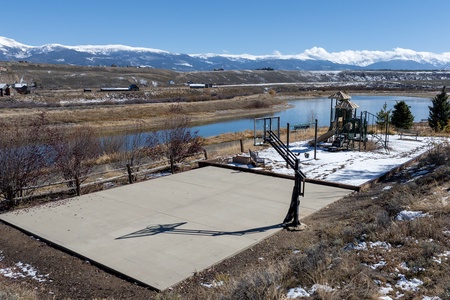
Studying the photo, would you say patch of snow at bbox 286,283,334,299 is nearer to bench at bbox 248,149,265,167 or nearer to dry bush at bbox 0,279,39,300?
dry bush at bbox 0,279,39,300

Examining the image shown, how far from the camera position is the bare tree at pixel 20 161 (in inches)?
504

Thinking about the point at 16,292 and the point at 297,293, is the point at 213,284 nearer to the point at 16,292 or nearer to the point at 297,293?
the point at 297,293

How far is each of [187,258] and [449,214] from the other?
568cm

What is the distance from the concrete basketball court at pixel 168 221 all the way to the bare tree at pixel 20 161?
1.12 m

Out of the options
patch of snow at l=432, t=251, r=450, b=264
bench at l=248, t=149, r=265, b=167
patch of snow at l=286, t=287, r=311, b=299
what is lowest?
bench at l=248, t=149, r=265, b=167

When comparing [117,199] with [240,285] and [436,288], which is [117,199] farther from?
[436,288]

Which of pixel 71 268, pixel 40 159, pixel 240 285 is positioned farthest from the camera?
pixel 40 159

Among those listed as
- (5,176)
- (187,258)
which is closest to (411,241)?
(187,258)

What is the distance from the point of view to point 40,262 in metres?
8.81

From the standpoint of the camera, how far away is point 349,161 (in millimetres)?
19016

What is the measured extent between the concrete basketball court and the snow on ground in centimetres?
165

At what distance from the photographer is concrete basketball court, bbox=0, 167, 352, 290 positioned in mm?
8742

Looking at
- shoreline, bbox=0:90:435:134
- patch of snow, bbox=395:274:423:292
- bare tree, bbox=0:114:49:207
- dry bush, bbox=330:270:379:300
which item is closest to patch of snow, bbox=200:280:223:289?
dry bush, bbox=330:270:379:300

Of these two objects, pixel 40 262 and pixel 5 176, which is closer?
pixel 40 262
